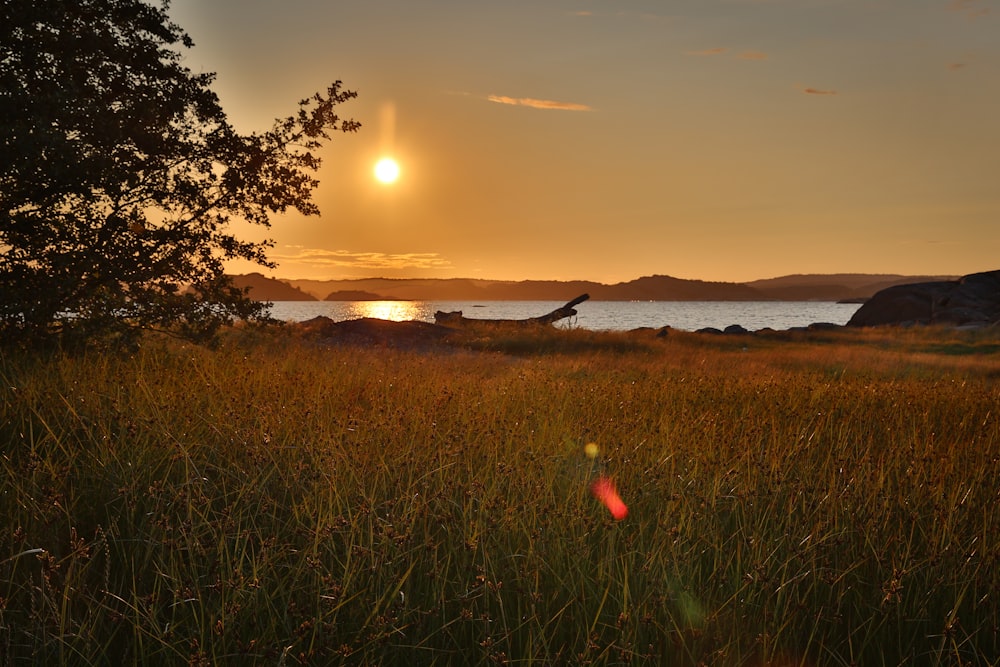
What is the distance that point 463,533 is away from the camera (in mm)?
3688

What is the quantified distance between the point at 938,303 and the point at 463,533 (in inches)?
2328

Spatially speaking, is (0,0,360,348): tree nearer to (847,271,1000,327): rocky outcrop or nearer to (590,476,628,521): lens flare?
(590,476,628,521): lens flare

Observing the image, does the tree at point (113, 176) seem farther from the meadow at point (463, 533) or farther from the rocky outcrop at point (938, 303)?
the rocky outcrop at point (938, 303)

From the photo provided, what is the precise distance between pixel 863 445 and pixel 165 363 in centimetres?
877

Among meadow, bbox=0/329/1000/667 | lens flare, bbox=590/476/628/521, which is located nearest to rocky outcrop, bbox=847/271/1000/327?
meadow, bbox=0/329/1000/667

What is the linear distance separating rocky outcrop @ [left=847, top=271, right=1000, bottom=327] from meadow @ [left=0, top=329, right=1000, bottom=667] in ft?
160

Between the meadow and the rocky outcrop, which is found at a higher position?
the rocky outcrop

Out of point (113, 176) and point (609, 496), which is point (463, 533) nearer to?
point (609, 496)

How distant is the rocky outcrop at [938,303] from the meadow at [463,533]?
4878 cm

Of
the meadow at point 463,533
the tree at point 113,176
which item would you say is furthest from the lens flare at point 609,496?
the tree at point 113,176

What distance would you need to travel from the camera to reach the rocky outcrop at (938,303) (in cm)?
4797

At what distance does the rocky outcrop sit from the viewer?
4797 centimetres

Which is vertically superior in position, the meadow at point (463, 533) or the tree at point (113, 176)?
the tree at point (113, 176)

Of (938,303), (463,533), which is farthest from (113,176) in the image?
(938,303)
